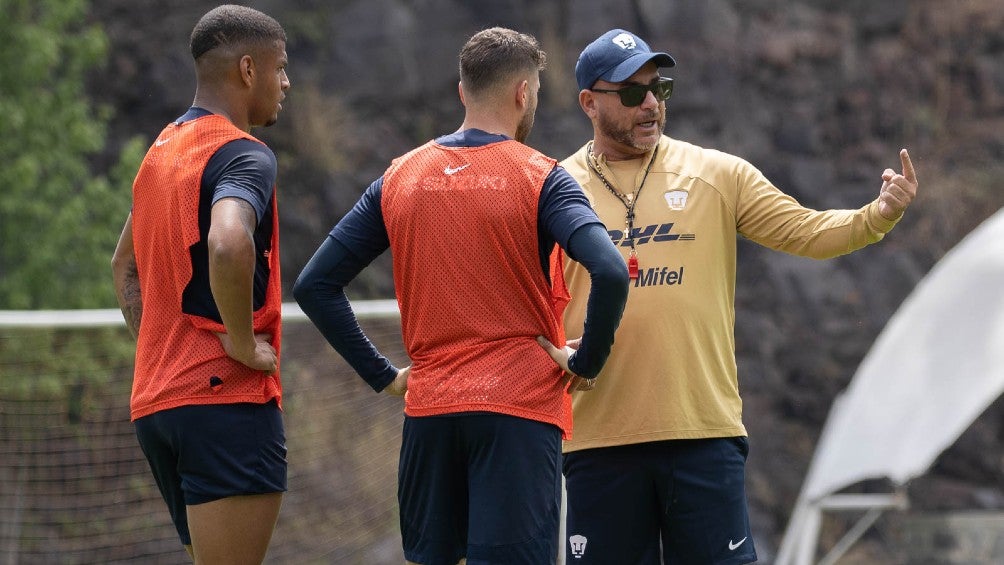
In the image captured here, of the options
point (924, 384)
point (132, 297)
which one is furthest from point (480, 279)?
point (924, 384)

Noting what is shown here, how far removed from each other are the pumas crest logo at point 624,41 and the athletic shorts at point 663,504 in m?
1.23

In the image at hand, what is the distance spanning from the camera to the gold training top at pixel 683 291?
396 cm

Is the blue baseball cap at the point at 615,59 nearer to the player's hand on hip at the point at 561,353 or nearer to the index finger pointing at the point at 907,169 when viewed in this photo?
the index finger pointing at the point at 907,169

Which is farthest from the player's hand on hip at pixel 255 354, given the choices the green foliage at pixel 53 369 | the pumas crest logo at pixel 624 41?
the green foliage at pixel 53 369

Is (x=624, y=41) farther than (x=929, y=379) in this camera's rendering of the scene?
No

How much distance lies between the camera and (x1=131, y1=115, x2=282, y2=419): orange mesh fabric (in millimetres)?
3545

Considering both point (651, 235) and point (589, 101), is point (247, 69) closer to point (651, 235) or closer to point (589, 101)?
point (589, 101)

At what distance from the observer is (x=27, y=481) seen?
31.5 ft

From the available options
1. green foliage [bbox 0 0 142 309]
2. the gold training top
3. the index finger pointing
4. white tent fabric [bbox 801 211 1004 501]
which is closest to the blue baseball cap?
the gold training top

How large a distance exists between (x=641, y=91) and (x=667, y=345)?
2.58ft

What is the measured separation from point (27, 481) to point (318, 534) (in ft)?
7.69

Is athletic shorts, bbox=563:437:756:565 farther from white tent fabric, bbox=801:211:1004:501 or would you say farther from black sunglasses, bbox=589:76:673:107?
white tent fabric, bbox=801:211:1004:501

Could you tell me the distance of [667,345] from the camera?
3.99 meters

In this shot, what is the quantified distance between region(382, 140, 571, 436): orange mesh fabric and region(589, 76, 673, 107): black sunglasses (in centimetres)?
76
